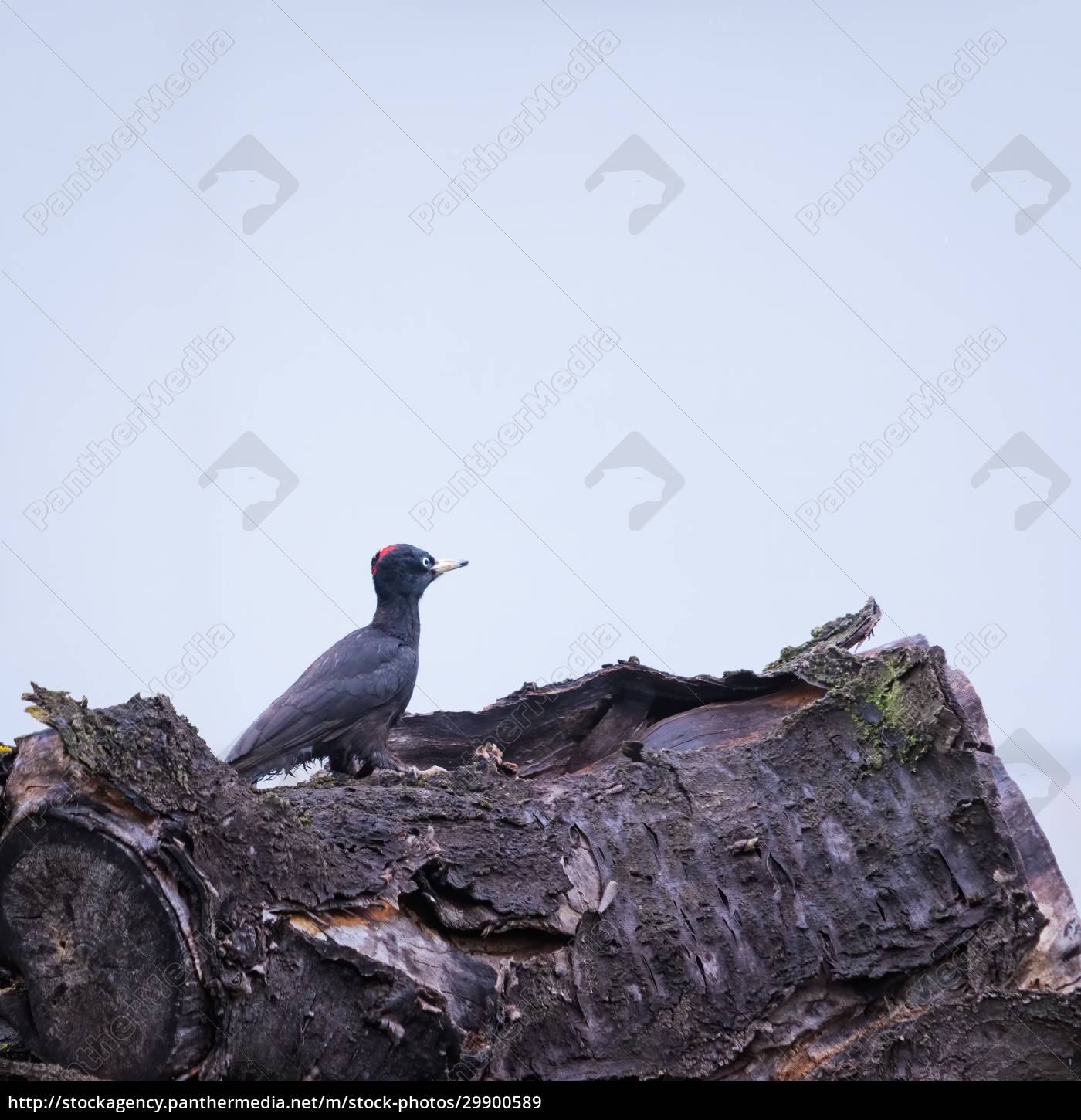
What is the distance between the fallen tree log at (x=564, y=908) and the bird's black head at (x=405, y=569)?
5.14ft

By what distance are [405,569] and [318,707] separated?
0.84 metres

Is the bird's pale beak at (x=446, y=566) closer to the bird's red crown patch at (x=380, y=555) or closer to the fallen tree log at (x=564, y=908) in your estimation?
the bird's red crown patch at (x=380, y=555)

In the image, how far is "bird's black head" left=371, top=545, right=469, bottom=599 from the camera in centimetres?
439

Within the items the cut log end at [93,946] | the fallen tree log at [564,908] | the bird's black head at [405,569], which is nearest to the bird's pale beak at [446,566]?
the bird's black head at [405,569]

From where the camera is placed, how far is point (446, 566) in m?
4.42

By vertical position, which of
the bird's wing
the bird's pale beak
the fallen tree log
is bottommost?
the fallen tree log

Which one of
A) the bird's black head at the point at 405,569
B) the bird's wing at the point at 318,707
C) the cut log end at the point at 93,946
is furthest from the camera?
the bird's black head at the point at 405,569

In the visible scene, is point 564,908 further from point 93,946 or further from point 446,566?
point 446,566

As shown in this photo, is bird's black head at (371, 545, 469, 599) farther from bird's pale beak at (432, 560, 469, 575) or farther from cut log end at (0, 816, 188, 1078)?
cut log end at (0, 816, 188, 1078)

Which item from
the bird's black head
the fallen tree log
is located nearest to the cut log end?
the fallen tree log

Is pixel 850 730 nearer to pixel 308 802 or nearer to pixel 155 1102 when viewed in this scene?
pixel 308 802

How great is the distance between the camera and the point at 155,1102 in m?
1.90

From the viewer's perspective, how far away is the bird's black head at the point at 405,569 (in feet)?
14.4

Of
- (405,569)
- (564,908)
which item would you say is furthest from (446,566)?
(564,908)
